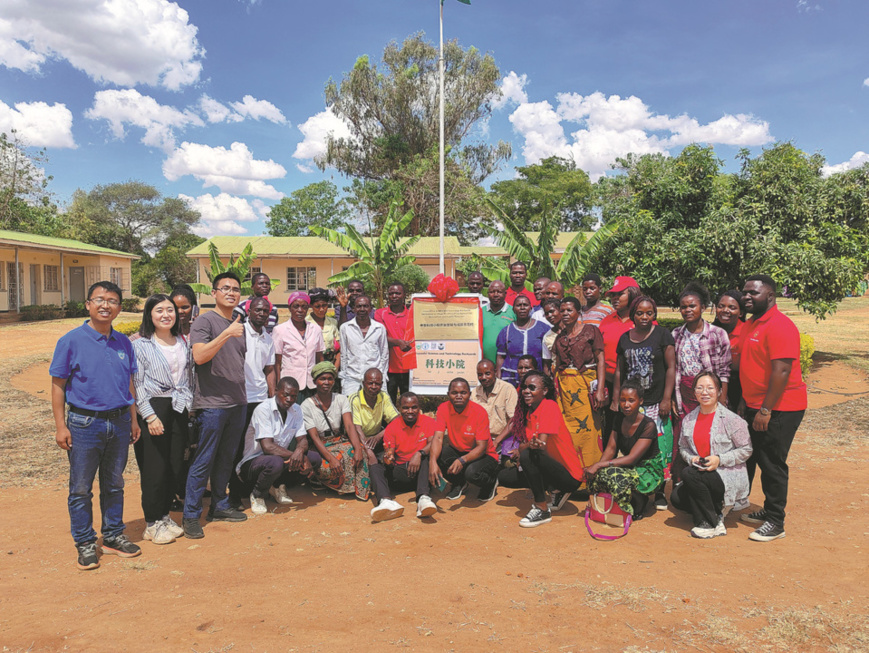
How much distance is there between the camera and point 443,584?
12.0 ft

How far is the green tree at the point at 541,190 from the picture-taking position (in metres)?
40.3

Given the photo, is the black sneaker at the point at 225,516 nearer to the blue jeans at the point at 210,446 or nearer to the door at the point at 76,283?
the blue jeans at the point at 210,446

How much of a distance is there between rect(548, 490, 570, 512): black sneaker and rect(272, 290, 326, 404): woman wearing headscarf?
2.63 meters

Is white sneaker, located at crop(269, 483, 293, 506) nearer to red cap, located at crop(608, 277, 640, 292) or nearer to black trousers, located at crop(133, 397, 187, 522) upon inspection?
black trousers, located at crop(133, 397, 187, 522)

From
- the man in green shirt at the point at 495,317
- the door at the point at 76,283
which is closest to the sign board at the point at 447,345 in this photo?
the man in green shirt at the point at 495,317

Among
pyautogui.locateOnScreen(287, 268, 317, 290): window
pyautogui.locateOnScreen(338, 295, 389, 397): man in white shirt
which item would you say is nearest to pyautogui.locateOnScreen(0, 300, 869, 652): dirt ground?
pyautogui.locateOnScreen(338, 295, 389, 397): man in white shirt

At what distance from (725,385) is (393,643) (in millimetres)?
3361

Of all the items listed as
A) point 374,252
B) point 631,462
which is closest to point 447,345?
point 631,462

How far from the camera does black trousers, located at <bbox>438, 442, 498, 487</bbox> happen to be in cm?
518

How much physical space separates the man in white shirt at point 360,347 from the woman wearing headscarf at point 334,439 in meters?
0.52

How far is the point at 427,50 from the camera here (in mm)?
32469

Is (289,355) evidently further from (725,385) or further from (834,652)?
(834,652)

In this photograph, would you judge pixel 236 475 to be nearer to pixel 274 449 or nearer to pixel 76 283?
pixel 274 449

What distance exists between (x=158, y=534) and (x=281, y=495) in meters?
1.16
